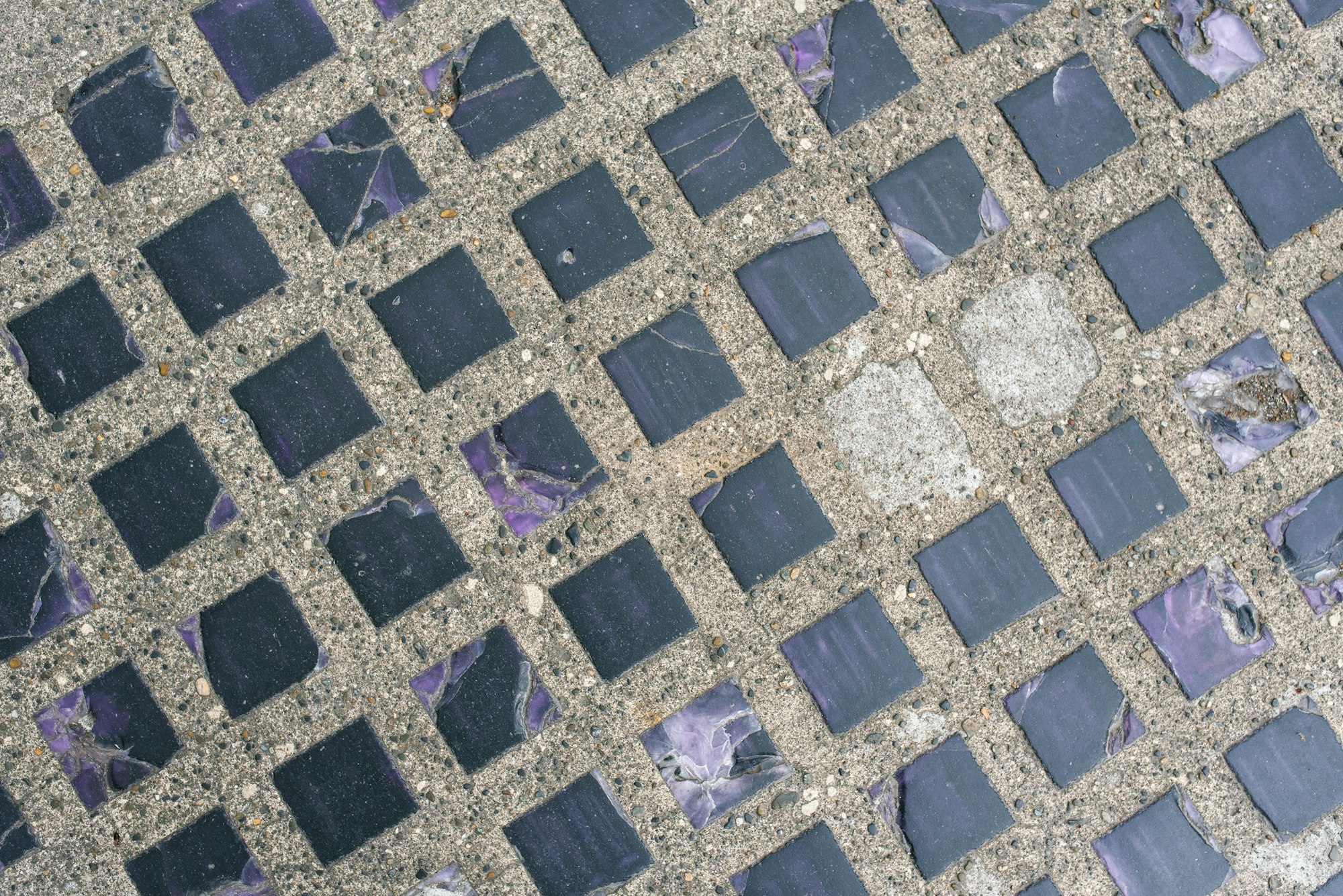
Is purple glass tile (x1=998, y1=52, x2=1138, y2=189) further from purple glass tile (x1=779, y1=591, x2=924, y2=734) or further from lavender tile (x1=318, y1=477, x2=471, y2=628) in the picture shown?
lavender tile (x1=318, y1=477, x2=471, y2=628)

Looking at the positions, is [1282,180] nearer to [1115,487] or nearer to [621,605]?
[1115,487]

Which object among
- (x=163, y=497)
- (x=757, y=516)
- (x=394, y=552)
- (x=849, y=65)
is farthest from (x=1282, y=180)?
(x=163, y=497)

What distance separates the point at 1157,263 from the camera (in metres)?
2.42

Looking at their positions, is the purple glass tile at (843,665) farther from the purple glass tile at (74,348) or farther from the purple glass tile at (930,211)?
the purple glass tile at (74,348)

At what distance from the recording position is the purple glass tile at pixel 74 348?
2.36 metres

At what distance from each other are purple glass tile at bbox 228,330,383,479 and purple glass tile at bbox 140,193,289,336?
0.23 meters

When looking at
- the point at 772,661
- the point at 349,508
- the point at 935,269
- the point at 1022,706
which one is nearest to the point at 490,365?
the point at 349,508

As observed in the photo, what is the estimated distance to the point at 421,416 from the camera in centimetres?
233

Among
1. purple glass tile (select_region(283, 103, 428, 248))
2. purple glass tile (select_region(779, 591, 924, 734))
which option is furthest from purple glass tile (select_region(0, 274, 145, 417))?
purple glass tile (select_region(779, 591, 924, 734))

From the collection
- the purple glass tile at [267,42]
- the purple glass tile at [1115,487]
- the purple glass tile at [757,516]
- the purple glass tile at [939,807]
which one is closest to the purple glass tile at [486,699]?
the purple glass tile at [757,516]

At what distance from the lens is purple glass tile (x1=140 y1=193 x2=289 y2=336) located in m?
2.35

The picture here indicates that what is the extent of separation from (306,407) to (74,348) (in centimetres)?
74

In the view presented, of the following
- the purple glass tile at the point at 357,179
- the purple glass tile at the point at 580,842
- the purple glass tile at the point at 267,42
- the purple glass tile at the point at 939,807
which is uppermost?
the purple glass tile at the point at 267,42

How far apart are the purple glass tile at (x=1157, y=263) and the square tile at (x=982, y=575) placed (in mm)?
777
